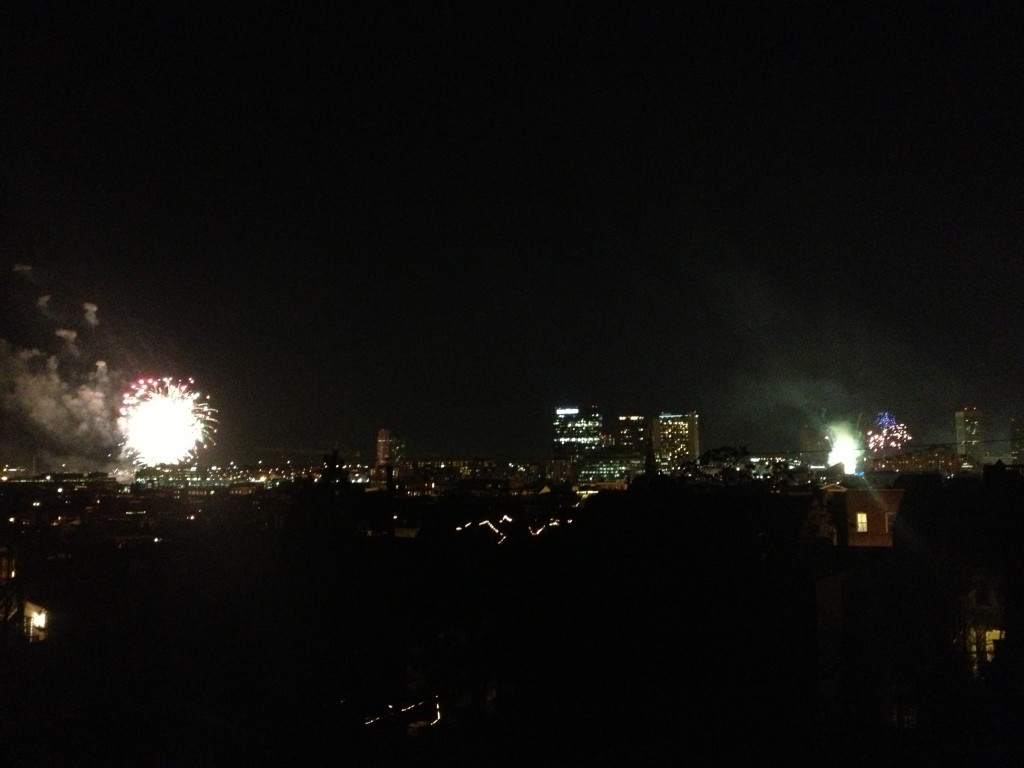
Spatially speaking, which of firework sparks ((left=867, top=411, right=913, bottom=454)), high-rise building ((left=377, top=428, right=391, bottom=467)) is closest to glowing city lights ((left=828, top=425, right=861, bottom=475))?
firework sparks ((left=867, top=411, right=913, bottom=454))

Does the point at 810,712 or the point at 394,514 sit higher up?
the point at 394,514

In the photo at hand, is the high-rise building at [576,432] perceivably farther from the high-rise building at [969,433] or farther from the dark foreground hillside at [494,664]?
the dark foreground hillside at [494,664]

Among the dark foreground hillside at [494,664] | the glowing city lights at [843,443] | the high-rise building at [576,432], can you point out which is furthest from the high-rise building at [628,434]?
the dark foreground hillside at [494,664]

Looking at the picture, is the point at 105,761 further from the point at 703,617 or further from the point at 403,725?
the point at 703,617

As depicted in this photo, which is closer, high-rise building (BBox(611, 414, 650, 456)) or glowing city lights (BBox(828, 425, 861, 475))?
glowing city lights (BBox(828, 425, 861, 475))

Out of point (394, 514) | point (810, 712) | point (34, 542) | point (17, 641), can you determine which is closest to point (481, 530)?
point (394, 514)

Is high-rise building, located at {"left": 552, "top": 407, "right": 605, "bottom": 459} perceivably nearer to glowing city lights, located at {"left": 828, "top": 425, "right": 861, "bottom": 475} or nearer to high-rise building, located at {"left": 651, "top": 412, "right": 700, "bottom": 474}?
high-rise building, located at {"left": 651, "top": 412, "right": 700, "bottom": 474}

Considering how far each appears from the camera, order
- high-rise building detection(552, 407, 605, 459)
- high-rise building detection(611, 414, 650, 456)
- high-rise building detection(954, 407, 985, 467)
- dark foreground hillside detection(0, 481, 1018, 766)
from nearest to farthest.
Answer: dark foreground hillside detection(0, 481, 1018, 766) → high-rise building detection(954, 407, 985, 467) → high-rise building detection(611, 414, 650, 456) → high-rise building detection(552, 407, 605, 459)
